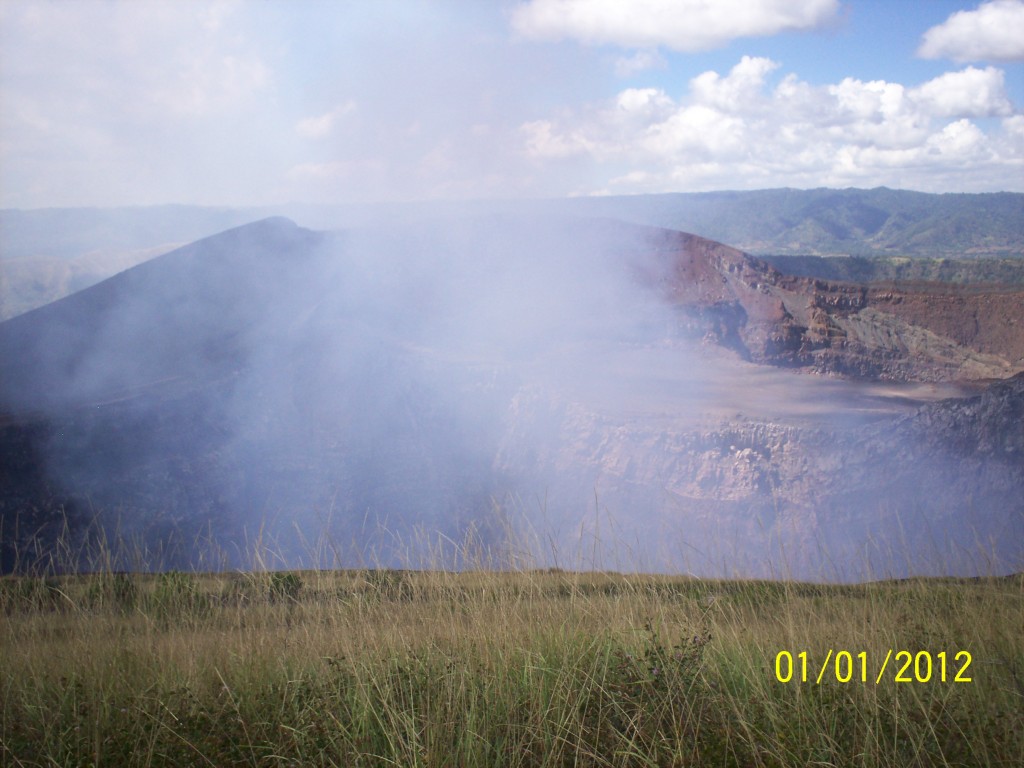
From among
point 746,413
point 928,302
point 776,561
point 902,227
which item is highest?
point 902,227

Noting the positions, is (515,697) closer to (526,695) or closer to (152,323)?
(526,695)

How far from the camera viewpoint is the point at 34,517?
11086 millimetres

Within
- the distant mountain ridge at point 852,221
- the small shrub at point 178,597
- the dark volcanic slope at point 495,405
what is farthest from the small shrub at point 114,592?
the distant mountain ridge at point 852,221

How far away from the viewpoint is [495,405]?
13.9 metres

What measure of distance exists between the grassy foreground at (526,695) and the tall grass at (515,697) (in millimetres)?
11

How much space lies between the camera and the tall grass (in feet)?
7.52

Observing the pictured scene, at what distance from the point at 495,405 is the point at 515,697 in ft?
37.0

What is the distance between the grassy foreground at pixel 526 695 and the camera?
90.4 inches

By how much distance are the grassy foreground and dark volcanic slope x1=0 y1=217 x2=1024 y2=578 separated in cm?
431

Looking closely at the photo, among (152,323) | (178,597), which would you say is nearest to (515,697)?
(178,597)

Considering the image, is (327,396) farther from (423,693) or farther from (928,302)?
(928,302)

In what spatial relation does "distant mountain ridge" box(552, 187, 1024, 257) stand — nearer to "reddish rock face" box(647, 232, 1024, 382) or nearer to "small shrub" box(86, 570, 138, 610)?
"reddish rock face" box(647, 232, 1024, 382)

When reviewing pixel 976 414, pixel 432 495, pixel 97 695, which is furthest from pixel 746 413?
pixel 97 695

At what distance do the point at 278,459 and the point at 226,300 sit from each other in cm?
579
